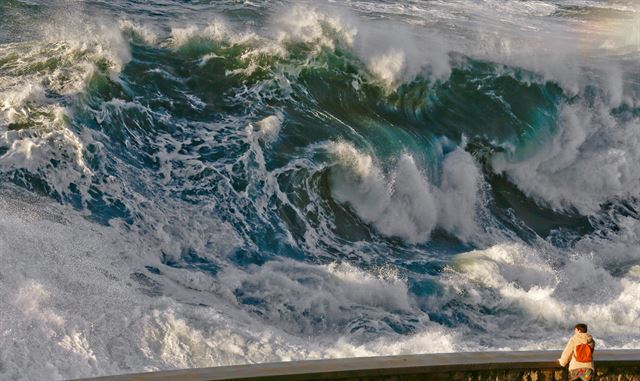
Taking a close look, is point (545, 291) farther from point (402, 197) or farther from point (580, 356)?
point (580, 356)

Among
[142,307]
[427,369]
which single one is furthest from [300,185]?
[427,369]

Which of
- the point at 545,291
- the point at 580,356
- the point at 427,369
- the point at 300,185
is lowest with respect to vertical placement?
the point at 545,291

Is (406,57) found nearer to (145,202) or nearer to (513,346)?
(145,202)

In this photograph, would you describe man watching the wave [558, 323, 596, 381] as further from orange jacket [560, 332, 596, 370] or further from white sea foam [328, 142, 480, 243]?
white sea foam [328, 142, 480, 243]

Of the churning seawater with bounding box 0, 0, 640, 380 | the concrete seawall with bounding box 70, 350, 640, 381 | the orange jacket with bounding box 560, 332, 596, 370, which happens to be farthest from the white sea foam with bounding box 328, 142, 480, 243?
the orange jacket with bounding box 560, 332, 596, 370

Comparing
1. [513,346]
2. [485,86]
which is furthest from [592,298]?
[485,86]

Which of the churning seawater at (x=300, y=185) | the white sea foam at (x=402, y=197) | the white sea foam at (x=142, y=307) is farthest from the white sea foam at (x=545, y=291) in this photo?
the white sea foam at (x=402, y=197)
